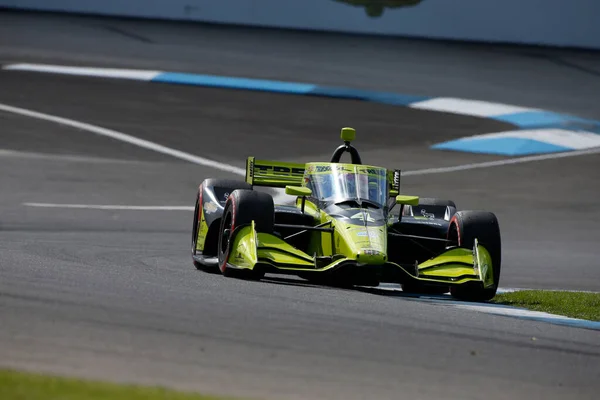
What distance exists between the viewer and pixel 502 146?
20109 mm

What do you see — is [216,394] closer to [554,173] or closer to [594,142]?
[554,173]

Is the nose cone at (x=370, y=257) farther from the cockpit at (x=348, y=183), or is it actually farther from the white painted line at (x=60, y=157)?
the white painted line at (x=60, y=157)

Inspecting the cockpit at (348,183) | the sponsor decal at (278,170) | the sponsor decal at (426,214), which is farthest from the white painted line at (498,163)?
the cockpit at (348,183)

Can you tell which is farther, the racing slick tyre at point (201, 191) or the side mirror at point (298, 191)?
the racing slick tyre at point (201, 191)

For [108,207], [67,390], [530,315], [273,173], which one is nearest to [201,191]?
[273,173]

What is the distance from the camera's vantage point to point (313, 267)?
9.79m

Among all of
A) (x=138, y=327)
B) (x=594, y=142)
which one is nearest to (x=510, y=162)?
(x=594, y=142)

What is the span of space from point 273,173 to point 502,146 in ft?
30.1

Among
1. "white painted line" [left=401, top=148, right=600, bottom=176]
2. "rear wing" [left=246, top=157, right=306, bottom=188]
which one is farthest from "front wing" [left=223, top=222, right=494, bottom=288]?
"white painted line" [left=401, top=148, right=600, bottom=176]

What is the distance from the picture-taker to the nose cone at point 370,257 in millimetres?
9484

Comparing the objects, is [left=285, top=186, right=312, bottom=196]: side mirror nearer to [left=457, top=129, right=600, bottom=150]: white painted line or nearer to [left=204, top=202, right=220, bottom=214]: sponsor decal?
[left=204, top=202, right=220, bottom=214]: sponsor decal

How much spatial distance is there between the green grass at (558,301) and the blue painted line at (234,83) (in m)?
13.1

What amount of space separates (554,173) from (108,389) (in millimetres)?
13805

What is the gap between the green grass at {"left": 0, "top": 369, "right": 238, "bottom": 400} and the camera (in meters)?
5.24
